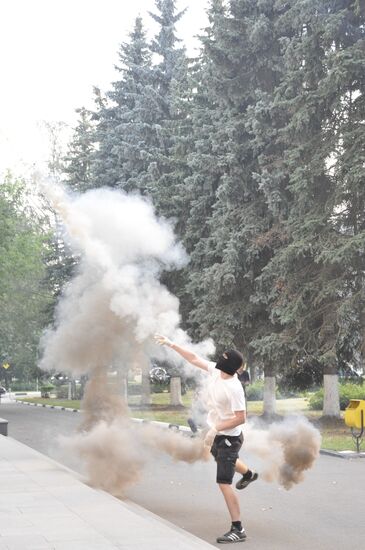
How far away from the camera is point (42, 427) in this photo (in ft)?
89.9

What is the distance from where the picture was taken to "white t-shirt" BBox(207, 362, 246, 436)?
28.6 ft

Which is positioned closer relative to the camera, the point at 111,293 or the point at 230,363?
the point at 230,363

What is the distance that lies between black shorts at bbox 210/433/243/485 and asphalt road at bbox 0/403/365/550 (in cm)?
62

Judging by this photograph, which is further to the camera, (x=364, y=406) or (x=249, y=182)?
(x=249, y=182)

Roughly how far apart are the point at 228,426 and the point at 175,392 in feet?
96.1

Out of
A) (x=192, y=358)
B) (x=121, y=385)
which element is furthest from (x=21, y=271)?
(x=192, y=358)

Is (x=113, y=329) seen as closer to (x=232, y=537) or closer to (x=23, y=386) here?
(x=232, y=537)

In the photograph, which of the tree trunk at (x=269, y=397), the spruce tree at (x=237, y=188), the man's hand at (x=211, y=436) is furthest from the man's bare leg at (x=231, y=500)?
the tree trunk at (x=269, y=397)

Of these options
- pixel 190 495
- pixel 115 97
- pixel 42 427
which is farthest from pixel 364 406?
pixel 115 97

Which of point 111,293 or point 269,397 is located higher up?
point 111,293

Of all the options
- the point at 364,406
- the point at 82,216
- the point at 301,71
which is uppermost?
the point at 301,71

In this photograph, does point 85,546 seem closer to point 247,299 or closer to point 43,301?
point 247,299

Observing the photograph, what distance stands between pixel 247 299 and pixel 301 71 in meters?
7.31

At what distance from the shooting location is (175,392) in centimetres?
3772
